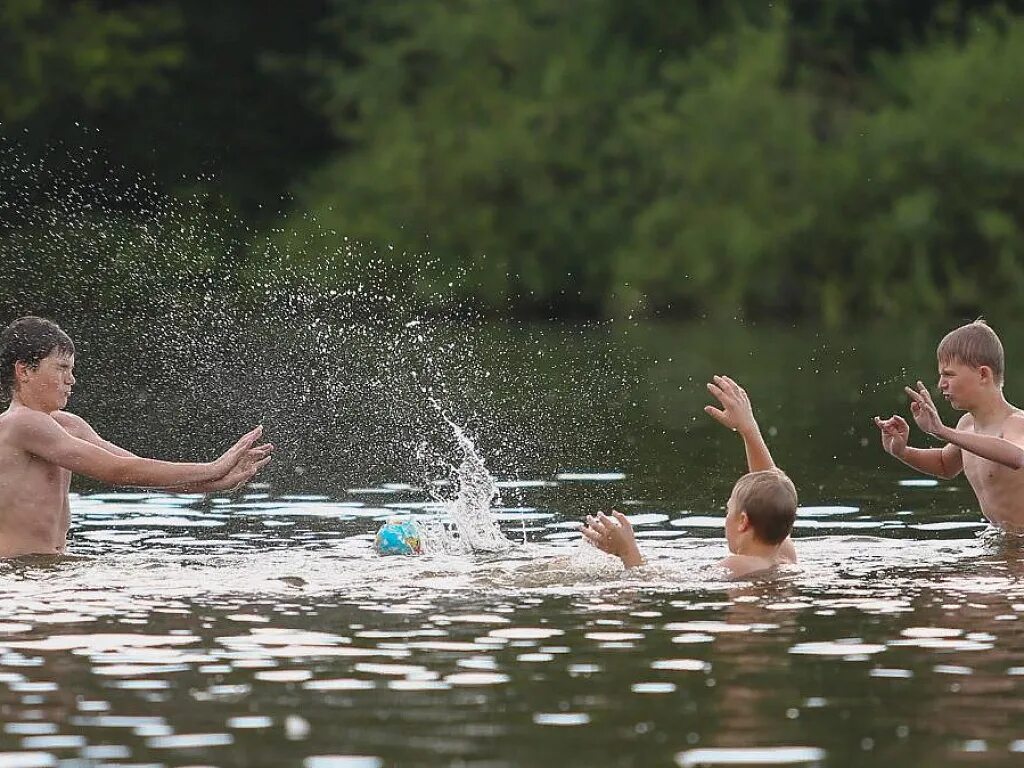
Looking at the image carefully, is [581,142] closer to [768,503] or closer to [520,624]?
[768,503]

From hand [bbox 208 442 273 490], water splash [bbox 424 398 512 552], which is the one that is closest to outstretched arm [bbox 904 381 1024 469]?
water splash [bbox 424 398 512 552]

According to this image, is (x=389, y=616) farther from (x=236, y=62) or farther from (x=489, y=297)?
(x=236, y=62)

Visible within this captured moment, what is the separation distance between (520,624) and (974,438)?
11.4 feet

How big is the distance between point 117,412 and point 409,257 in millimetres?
24107

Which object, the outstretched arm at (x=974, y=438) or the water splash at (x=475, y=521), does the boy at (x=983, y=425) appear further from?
the water splash at (x=475, y=521)

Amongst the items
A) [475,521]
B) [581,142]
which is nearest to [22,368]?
[475,521]

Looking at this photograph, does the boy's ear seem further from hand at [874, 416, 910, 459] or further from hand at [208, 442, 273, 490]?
hand at [874, 416, 910, 459]

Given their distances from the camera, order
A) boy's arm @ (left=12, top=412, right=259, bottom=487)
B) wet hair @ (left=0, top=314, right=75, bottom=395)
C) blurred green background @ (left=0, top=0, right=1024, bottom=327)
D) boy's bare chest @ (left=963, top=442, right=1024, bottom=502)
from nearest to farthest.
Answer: boy's arm @ (left=12, top=412, right=259, bottom=487) → wet hair @ (left=0, top=314, right=75, bottom=395) → boy's bare chest @ (left=963, top=442, right=1024, bottom=502) → blurred green background @ (left=0, top=0, right=1024, bottom=327)

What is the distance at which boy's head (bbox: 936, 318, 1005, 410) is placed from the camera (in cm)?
1285

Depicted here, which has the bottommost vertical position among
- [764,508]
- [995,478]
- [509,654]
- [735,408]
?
[509,654]

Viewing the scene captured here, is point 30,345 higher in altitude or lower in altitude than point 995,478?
higher

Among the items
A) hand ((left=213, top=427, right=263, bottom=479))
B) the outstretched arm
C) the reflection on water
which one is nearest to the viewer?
the reflection on water

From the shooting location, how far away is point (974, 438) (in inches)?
484

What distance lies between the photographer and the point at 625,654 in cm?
923
